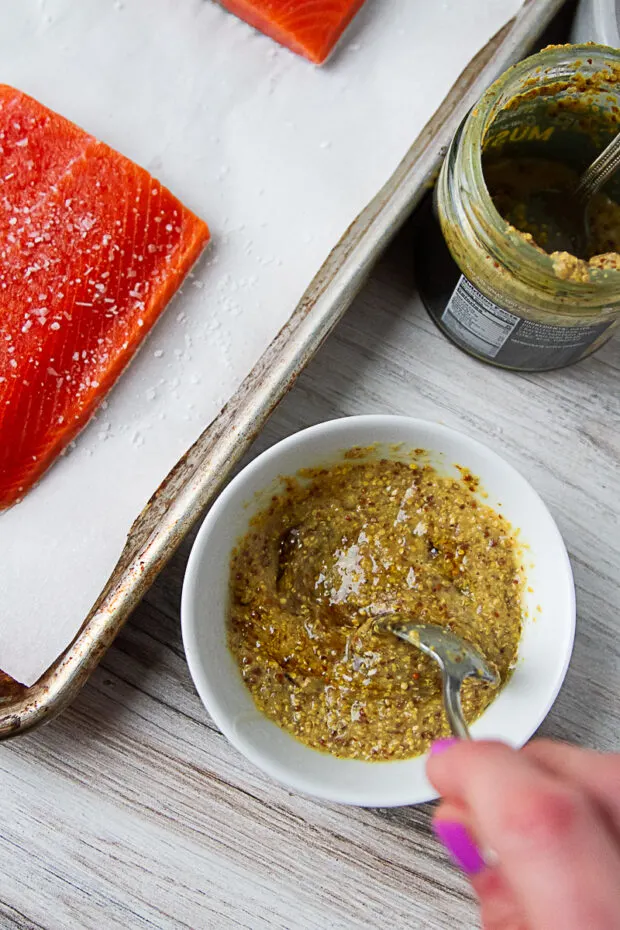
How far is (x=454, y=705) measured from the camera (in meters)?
0.93

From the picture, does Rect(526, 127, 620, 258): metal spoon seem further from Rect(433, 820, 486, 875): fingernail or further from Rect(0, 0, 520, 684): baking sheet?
Rect(433, 820, 486, 875): fingernail

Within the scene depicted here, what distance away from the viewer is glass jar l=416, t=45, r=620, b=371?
911 mm

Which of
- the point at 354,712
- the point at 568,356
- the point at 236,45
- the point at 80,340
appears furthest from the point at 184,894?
the point at 236,45

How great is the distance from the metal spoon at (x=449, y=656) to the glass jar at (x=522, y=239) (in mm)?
389

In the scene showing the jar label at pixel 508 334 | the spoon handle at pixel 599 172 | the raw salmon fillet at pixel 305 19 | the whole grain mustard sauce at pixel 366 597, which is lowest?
the whole grain mustard sauce at pixel 366 597

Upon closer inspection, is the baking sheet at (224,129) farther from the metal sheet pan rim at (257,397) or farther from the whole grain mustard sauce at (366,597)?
the whole grain mustard sauce at (366,597)

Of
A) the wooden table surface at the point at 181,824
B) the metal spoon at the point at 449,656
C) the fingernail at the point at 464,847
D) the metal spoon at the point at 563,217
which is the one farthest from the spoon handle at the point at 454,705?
the metal spoon at the point at 563,217

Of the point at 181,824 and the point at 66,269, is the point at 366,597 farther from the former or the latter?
the point at 66,269

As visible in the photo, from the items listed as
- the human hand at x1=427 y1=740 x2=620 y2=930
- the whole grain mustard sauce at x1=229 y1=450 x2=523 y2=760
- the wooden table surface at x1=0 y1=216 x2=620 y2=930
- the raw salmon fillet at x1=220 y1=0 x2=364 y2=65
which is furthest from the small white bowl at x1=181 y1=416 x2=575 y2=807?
the raw salmon fillet at x1=220 y1=0 x2=364 y2=65

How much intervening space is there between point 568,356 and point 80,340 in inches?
26.1

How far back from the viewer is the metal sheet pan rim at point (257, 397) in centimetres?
102

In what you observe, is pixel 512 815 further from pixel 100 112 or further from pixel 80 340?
pixel 100 112

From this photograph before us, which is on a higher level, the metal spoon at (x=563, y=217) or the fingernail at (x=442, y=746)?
the metal spoon at (x=563, y=217)

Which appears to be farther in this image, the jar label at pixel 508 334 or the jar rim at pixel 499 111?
the jar label at pixel 508 334
